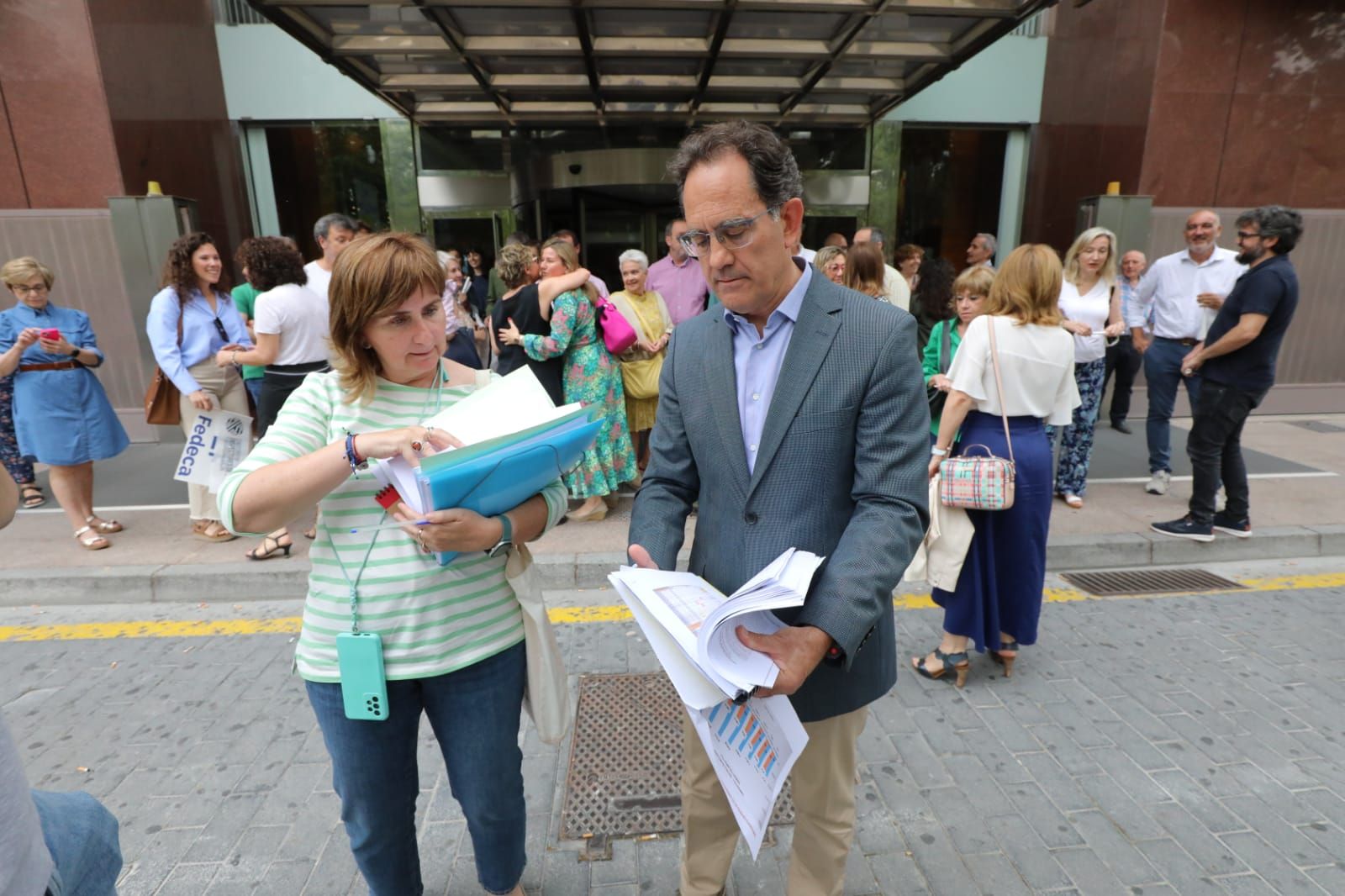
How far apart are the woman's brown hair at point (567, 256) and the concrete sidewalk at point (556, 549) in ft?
5.63

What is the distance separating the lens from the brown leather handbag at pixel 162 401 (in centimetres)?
509

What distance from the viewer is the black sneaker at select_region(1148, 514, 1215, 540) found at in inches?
198

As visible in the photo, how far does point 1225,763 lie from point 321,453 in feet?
11.5

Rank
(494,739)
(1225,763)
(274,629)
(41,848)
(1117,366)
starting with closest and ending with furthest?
(41,848), (494,739), (1225,763), (274,629), (1117,366)

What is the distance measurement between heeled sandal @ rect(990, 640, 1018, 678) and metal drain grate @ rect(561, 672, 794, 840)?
1406 millimetres

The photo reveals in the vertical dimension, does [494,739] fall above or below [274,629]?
above

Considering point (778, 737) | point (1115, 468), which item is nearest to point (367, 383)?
point (778, 737)

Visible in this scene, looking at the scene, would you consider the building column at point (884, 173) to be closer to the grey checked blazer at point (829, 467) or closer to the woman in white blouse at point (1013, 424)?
the woman in white blouse at point (1013, 424)

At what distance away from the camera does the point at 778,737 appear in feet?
5.25

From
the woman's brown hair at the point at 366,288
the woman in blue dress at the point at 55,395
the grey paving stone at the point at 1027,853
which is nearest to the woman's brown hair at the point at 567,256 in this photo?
the woman in blue dress at the point at 55,395

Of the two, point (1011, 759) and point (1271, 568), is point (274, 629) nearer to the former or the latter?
point (1011, 759)

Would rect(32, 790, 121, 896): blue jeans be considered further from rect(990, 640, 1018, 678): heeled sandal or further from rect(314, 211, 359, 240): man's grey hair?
rect(314, 211, 359, 240): man's grey hair

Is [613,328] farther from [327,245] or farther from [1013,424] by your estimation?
[1013,424]

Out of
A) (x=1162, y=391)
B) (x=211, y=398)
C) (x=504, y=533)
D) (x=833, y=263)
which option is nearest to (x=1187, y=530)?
(x=1162, y=391)
